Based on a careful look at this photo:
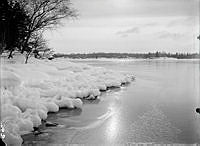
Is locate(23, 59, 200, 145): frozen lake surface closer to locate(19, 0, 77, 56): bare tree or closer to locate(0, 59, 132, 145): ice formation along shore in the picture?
locate(0, 59, 132, 145): ice formation along shore

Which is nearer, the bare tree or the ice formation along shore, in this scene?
the ice formation along shore

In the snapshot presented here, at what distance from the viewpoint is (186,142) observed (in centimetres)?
491

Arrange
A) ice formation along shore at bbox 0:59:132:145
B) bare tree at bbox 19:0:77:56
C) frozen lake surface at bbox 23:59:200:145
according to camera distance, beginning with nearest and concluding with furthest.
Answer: frozen lake surface at bbox 23:59:200:145 → ice formation along shore at bbox 0:59:132:145 → bare tree at bbox 19:0:77:56

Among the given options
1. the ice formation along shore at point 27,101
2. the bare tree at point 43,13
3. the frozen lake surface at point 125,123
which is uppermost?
the bare tree at point 43,13

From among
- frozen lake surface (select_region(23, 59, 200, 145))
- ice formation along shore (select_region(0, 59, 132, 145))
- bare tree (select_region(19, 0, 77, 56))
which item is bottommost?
frozen lake surface (select_region(23, 59, 200, 145))

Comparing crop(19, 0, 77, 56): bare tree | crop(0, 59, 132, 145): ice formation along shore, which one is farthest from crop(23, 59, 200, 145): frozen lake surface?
crop(19, 0, 77, 56): bare tree

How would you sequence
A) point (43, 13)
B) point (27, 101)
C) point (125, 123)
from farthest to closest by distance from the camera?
1. point (43, 13)
2. point (27, 101)
3. point (125, 123)

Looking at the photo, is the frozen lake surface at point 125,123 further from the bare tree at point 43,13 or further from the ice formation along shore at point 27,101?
the bare tree at point 43,13

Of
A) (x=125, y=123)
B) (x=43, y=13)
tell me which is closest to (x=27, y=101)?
(x=125, y=123)

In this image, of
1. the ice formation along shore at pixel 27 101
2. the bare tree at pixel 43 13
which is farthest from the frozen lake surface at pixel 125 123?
the bare tree at pixel 43 13

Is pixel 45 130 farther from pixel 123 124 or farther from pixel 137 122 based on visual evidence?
pixel 137 122

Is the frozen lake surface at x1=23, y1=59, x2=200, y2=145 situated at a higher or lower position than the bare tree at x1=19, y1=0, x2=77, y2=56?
lower

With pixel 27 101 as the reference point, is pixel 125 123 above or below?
below

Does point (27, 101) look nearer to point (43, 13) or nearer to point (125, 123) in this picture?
point (125, 123)
